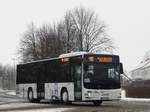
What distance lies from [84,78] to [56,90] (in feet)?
13.7

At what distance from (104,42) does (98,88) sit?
51.3m

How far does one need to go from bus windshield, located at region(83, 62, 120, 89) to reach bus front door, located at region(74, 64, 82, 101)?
0.55 meters

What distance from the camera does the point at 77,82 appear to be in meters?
30.1

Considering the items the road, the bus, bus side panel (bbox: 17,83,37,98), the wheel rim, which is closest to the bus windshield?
the bus

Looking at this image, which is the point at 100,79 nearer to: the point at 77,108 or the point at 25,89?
the point at 77,108

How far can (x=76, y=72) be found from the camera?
30344 mm

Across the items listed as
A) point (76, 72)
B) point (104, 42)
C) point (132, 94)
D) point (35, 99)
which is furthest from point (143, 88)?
point (104, 42)

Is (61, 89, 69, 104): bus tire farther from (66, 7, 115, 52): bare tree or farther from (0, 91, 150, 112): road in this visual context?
(66, 7, 115, 52): bare tree

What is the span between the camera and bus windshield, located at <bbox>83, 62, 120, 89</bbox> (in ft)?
96.3

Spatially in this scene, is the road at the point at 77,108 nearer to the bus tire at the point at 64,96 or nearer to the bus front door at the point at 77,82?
the bus tire at the point at 64,96

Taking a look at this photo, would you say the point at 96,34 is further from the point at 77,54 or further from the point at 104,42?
the point at 77,54

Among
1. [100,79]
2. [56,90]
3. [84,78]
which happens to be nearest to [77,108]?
[84,78]

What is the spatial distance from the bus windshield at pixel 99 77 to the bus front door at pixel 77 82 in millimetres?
545

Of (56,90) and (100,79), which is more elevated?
(100,79)
